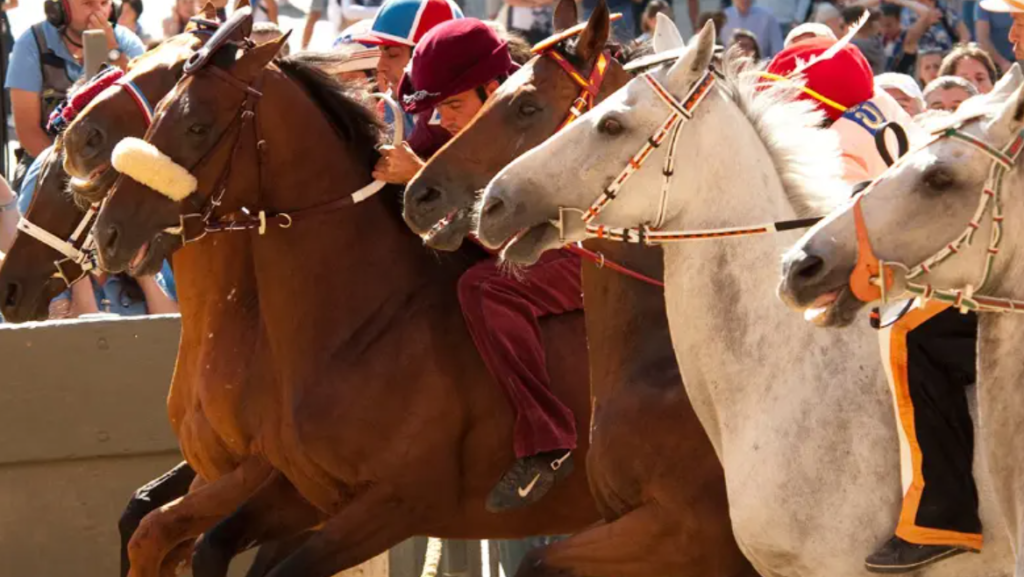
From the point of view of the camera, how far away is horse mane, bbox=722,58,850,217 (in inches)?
218

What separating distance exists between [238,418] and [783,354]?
2.52 m

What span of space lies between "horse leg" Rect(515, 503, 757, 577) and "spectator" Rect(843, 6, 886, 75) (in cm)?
617

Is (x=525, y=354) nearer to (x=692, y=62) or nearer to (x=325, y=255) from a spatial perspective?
(x=325, y=255)

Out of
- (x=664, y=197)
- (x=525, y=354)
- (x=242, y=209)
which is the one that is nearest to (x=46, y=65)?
(x=242, y=209)

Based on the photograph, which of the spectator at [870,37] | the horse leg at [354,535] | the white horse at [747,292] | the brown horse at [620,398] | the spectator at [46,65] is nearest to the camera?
the white horse at [747,292]

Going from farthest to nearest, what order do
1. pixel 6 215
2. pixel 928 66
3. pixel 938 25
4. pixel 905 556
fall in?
pixel 938 25 < pixel 928 66 < pixel 6 215 < pixel 905 556

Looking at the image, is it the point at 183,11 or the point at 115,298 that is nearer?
the point at 115,298

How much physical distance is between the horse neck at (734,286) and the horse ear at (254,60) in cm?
221

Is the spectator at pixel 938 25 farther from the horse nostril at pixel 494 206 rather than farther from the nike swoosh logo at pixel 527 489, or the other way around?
the horse nostril at pixel 494 206

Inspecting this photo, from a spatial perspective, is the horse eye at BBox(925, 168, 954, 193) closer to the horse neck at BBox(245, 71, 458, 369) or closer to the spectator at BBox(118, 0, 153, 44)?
the horse neck at BBox(245, 71, 458, 369)

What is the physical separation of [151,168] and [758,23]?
6926 mm

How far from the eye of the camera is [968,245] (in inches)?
176

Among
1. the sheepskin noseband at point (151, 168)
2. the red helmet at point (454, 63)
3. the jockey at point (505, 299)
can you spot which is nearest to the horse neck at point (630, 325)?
the jockey at point (505, 299)

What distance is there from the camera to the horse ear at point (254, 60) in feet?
23.1
